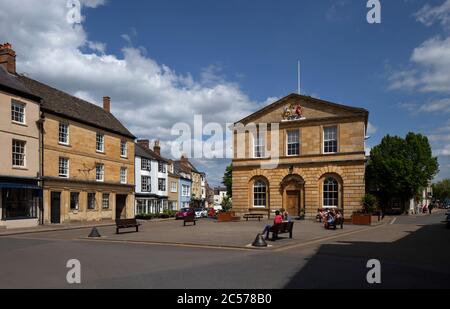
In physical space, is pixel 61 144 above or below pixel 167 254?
above

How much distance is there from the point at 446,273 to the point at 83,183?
3097cm

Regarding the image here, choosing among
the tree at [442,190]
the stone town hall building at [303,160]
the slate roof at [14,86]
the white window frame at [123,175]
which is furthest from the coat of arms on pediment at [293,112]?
the tree at [442,190]

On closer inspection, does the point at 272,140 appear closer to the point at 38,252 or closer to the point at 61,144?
the point at 61,144

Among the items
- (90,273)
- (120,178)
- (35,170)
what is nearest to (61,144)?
(35,170)

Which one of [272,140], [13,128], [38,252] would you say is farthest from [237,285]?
[272,140]

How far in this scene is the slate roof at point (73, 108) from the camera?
33.1 m

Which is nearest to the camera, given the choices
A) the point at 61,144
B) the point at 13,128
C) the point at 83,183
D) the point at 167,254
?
the point at 167,254

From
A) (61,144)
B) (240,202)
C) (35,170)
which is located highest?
(61,144)

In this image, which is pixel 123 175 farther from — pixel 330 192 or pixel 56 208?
Result: pixel 330 192

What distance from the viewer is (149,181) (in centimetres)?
5362

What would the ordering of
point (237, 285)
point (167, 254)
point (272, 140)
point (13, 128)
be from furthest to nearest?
point (272, 140)
point (13, 128)
point (167, 254)
point (237, 285)

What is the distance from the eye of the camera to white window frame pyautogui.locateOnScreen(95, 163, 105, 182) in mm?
38269

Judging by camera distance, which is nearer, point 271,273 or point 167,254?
point 271,273

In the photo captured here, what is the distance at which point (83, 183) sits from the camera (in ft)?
117
